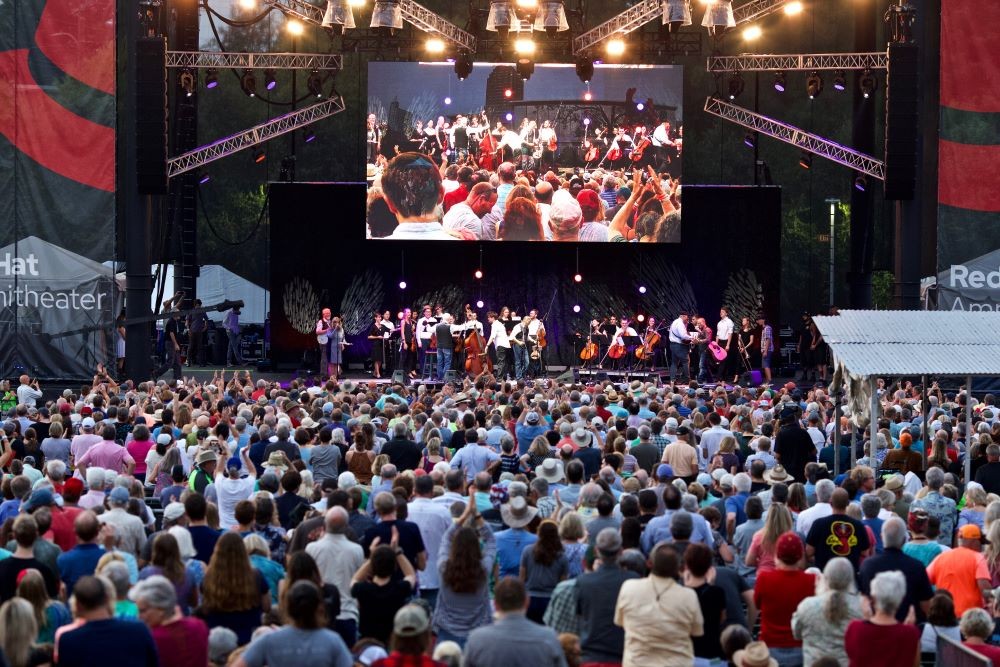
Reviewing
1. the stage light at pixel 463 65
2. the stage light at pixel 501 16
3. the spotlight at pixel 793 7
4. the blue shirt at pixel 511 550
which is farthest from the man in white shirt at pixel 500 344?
the blue shirt at pixel 511 550

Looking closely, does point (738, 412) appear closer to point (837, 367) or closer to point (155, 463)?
point (837, 367)

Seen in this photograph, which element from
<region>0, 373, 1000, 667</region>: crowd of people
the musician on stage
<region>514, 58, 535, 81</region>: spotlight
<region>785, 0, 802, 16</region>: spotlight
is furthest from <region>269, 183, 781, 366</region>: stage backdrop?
<region>0, 373, 1000, 667</region>: crowd of people

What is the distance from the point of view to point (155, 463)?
40.3 ft

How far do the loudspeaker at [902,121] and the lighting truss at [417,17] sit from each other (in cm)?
831

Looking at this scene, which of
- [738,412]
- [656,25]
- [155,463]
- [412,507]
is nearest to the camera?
[412,507]

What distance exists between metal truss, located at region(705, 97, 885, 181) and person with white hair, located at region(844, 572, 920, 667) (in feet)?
64.9

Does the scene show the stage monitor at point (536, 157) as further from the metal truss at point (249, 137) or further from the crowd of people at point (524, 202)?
the metal truss at point (249, 137)

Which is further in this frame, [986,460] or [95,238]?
[95,238]

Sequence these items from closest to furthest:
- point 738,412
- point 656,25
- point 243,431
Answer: point 243,431
point 738,412
point 656,25

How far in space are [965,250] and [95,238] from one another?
1575cm

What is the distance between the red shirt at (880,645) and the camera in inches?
259

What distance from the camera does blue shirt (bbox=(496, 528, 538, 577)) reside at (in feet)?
27.9

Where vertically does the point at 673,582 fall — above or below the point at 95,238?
below

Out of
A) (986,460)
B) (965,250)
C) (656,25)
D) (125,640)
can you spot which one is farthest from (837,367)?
(656,25)
